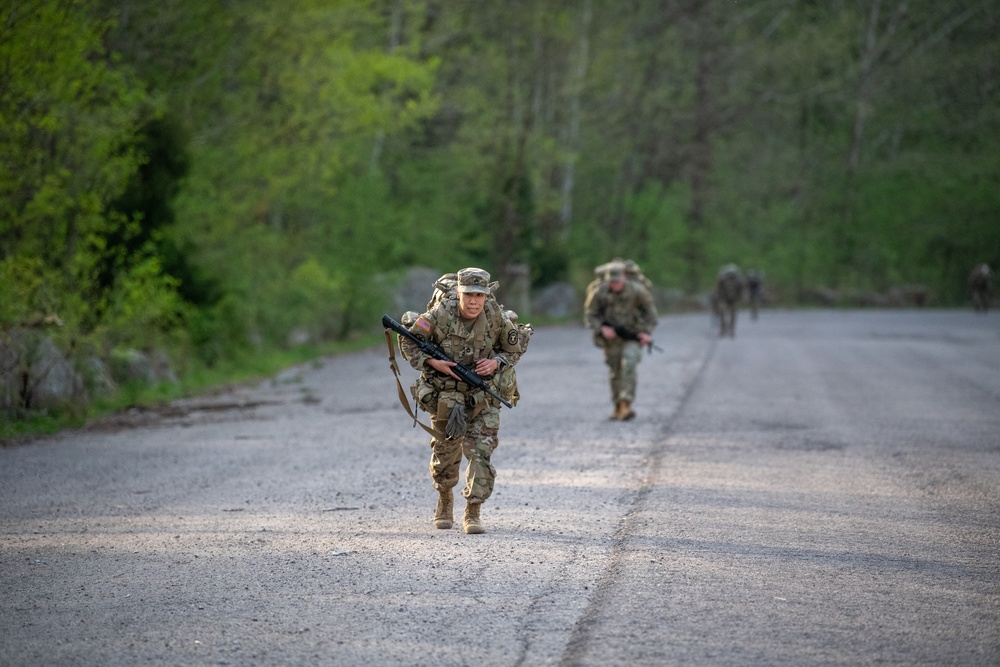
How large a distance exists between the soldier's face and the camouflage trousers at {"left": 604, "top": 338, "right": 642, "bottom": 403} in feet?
20.5

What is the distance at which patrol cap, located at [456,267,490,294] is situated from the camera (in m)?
8.16

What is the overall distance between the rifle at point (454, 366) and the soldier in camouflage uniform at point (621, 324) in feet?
20.3

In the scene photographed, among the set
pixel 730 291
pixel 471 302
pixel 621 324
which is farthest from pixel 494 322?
pixel 730 291

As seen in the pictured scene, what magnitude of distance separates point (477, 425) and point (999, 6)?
56.0 m

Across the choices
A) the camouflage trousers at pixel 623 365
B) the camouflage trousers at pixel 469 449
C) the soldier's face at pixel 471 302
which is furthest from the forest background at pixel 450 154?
the soldier's face at pixel 471 302

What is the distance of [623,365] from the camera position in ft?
47.3

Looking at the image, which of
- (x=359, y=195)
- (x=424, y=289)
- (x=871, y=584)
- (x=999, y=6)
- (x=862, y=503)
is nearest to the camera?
(x=871, y=584)

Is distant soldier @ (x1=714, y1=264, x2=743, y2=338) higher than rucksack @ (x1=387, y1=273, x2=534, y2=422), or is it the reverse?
rucksack @ (x1=387, y1=273, x2=534, y2=422)

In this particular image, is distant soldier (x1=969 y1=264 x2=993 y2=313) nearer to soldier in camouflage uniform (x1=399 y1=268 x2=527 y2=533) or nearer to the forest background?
the forest background

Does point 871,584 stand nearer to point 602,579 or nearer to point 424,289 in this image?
point 602,579

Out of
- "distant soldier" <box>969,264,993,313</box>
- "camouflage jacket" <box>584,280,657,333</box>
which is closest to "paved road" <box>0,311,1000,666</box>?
"camouflage jacket" <box>584,280,657,333</box>

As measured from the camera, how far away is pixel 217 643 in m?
5.70

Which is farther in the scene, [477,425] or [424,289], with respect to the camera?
[424,289]

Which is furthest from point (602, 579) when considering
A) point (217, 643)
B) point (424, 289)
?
point (424, 289)
